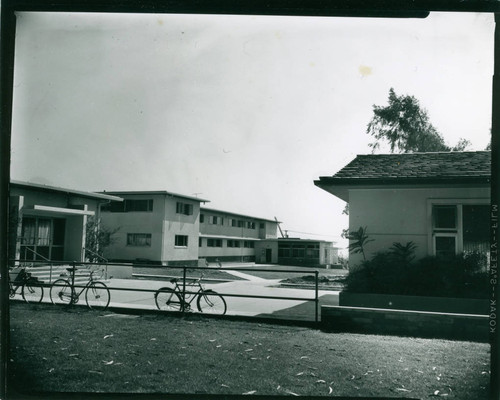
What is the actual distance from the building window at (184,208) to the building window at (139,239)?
2755mm

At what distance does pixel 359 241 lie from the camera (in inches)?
364

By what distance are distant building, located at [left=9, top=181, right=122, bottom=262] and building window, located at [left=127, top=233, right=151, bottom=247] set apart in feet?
23.9

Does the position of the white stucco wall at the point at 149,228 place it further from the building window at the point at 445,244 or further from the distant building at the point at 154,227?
the building window at the point at 445,244

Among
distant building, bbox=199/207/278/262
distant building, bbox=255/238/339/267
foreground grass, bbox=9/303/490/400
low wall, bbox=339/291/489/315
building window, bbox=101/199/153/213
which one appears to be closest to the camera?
foreground grass, bbox=9/303/490/400

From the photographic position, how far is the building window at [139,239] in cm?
2789

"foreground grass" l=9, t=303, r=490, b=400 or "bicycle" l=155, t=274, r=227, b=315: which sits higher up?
"bicycle" l=155, t=274, r=227, b=315

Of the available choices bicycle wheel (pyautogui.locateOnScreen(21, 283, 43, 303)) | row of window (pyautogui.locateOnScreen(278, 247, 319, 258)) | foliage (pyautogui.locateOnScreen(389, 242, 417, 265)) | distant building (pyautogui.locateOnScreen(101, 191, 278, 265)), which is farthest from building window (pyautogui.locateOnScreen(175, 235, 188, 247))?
foliage (pyautogui.locateOnScreen(389, 242, 417, 265))

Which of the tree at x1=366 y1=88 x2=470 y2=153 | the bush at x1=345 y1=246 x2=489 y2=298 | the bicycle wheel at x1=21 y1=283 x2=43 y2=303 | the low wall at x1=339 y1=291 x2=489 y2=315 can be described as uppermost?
the tree at x1=366 y1=88 x2=470 y2=153

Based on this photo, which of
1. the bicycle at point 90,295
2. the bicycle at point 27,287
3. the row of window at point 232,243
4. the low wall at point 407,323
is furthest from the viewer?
the row of window at point 232,243

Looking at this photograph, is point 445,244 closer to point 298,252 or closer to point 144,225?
point 144,225

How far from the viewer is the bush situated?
8203 millimetres

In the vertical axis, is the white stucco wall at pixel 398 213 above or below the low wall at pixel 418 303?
above

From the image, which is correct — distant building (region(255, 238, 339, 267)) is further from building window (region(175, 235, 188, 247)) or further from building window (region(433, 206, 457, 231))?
building window (region(433, 206, 457, 231))

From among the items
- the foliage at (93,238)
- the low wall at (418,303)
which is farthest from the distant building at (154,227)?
the low wall at (418,303)
